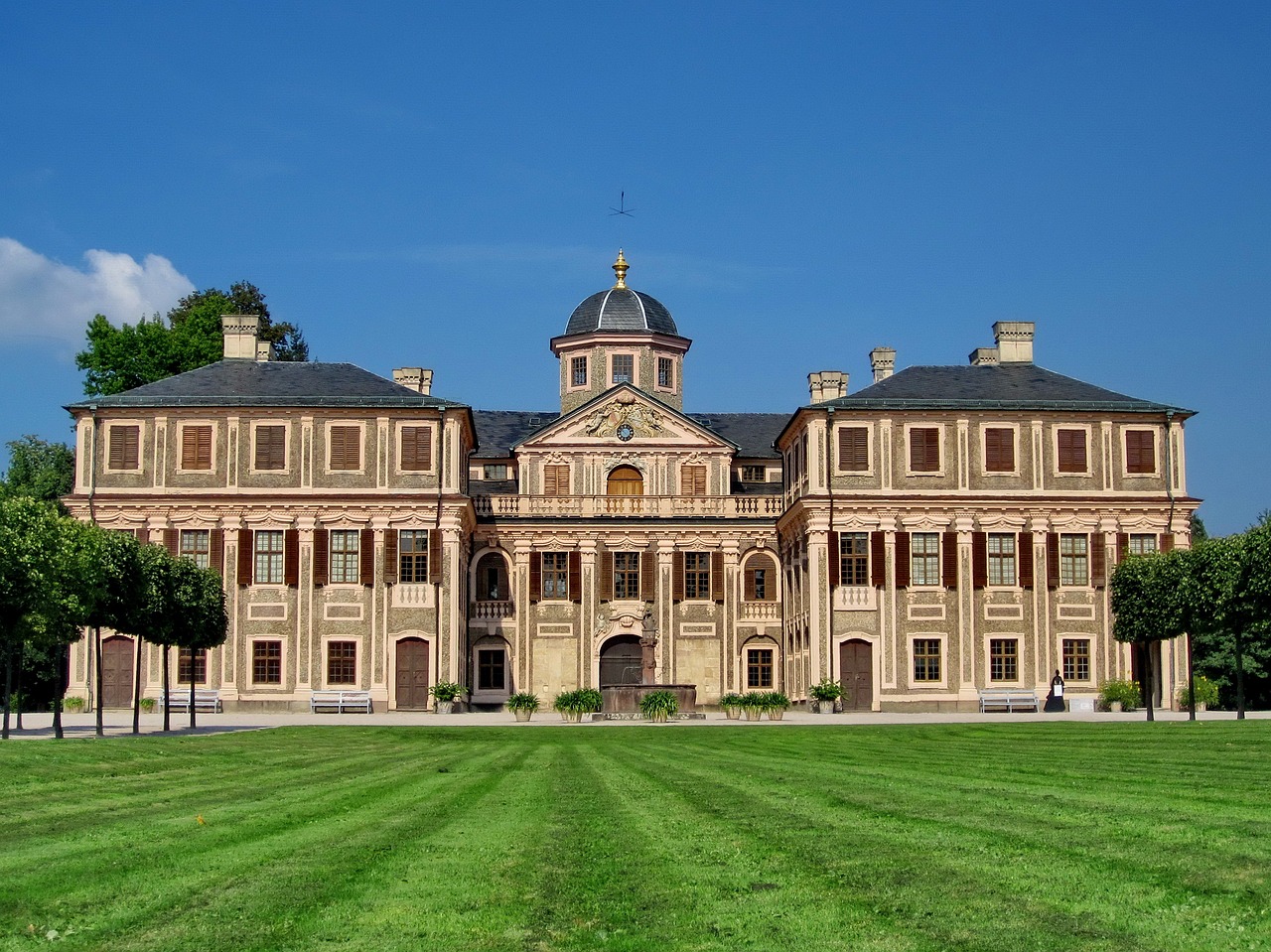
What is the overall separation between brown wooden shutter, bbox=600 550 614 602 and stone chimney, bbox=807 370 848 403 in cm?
1177

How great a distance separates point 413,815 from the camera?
14.4 m

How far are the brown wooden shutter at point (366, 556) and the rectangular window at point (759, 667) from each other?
53.1ft

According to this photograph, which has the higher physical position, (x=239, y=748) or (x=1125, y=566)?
(x=1125, y=566)

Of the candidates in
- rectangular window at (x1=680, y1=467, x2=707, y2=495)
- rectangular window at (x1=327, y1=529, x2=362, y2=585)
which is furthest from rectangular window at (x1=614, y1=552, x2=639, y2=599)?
rectangular window at (x1=327, y1=529, x2=362, y2=585)

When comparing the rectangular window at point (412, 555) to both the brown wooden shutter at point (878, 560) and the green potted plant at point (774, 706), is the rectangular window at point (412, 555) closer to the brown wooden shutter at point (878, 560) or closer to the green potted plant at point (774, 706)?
the green potted plant at point (774, 706)

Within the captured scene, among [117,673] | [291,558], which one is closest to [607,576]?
[291,558]

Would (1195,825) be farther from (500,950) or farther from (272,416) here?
(272,416)

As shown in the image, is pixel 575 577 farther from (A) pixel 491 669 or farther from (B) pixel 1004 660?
(B) pixel 1004 660

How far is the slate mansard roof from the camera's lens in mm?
56469

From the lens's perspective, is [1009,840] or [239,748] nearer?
[1009,840]

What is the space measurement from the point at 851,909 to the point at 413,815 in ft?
21.3

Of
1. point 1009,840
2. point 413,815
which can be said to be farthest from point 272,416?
point 1009,840

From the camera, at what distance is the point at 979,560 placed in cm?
5622

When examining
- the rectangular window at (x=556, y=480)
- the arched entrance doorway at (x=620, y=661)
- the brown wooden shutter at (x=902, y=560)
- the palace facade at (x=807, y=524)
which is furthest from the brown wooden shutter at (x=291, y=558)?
the brown wooden shutter at (x=902, y=560)
